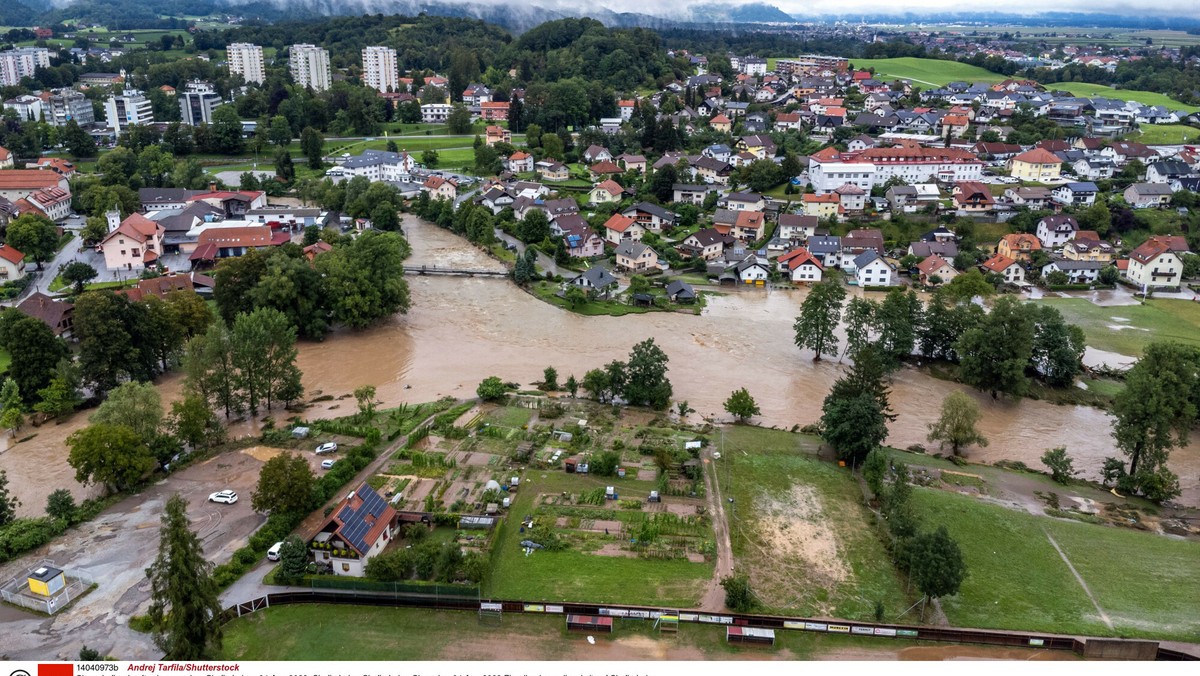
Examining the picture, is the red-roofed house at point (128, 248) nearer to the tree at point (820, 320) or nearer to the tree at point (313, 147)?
the tree at point (313, 147)

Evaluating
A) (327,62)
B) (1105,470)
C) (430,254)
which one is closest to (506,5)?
(327,62)

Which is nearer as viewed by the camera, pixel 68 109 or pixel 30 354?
pixel 30 354

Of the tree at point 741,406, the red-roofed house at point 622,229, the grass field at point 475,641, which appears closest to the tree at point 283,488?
the grass field at point 475,641

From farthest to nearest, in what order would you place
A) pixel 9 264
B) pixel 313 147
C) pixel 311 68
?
pixel 311 68, pixel 313 147, pixel 9 264

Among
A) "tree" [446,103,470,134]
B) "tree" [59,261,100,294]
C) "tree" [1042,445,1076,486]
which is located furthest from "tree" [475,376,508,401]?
"tree" [446,103,470,134]

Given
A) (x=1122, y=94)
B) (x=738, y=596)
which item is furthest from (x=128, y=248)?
(x=1122, y=94)
